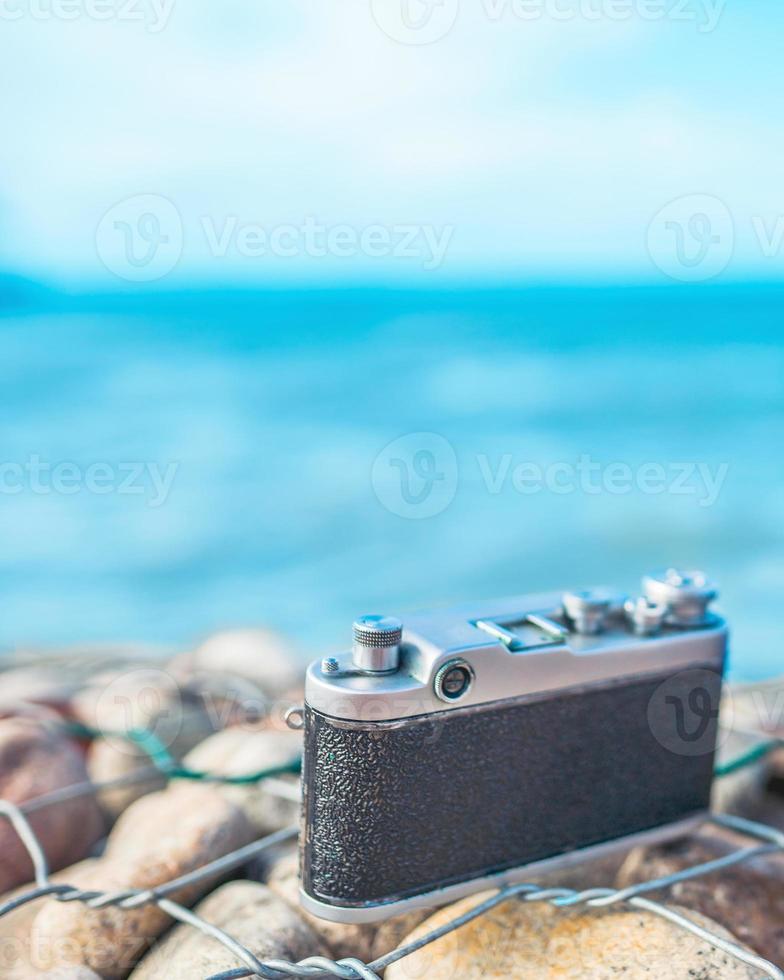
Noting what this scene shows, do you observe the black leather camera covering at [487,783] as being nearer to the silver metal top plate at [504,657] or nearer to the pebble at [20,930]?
the silver metal top plate at [504,657]

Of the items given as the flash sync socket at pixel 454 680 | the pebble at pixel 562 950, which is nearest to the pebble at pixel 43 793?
the pebble at pixel 562 950

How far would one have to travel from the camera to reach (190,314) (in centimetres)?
936

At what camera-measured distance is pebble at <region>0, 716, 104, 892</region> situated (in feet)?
3.37

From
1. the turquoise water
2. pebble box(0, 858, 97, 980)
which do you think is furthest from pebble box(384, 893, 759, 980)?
the turquoise water

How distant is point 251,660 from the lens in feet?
5.29

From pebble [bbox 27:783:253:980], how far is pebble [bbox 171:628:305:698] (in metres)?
0.44

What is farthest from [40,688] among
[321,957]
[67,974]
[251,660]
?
[321,957]

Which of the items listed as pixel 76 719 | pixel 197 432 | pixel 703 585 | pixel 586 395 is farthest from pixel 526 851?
pixel 586 395

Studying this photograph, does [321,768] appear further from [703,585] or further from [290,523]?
[290,523]

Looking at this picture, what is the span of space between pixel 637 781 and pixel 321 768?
11.8 inches

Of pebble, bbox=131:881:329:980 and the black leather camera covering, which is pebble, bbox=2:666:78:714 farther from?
the black leather camera covering

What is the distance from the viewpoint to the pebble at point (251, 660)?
5.13 ft

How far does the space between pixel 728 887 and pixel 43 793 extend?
69 cm

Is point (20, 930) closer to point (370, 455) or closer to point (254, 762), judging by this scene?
point (254, 762)
